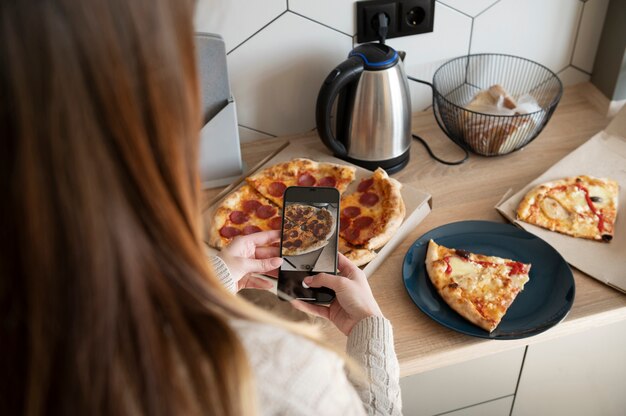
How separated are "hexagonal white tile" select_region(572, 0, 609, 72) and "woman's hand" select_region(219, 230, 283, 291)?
3.02ft

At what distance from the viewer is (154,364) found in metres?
0.47

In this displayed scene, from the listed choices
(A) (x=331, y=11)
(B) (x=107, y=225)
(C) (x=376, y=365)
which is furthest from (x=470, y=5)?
(B) (x=107, y=225)

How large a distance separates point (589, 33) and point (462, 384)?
0.90 m

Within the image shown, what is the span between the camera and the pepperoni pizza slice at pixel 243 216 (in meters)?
1.17

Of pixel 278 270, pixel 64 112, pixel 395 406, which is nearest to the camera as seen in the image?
pixel 64 112

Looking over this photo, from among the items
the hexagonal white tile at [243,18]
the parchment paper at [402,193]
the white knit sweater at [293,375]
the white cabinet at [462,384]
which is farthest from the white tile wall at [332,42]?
→ the white knit sweater at [293,375]

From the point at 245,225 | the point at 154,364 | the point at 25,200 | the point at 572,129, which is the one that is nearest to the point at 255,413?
the point at 154,364

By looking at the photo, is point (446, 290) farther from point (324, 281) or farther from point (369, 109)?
point (369, 109)

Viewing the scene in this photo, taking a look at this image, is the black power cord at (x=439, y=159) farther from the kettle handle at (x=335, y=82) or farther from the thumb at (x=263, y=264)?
the thumb at (x=263, y=264)

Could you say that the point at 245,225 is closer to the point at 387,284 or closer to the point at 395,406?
the point at 387,284

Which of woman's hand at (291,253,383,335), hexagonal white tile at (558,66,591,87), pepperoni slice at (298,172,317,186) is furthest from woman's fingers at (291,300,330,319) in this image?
hexagonal white tile at (558,66,591,87)

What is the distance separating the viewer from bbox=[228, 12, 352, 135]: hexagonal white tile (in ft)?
4.30

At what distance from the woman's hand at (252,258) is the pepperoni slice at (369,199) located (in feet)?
0.73

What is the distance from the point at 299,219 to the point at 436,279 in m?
0.25
